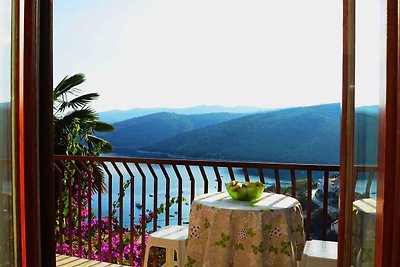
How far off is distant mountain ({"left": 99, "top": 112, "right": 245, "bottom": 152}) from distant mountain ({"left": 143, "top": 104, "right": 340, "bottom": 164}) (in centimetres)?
19

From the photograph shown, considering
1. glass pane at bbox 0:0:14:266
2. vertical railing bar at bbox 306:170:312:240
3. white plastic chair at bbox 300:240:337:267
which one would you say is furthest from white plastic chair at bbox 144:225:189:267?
glass pane at bbox 0:0:14:266

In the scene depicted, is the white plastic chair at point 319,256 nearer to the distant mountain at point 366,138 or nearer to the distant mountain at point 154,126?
the distant mountain at point 366,138

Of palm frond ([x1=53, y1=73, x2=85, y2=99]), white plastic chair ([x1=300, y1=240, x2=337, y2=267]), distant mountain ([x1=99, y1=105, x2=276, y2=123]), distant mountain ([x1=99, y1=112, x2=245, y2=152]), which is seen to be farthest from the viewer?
distant mountain ([x1=99, y1=105, x2=276, y2=123])

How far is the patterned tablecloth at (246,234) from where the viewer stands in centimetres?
249

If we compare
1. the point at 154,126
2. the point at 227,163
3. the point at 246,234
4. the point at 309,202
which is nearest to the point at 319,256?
the point at 246,234

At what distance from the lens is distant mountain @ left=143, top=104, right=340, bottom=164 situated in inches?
198

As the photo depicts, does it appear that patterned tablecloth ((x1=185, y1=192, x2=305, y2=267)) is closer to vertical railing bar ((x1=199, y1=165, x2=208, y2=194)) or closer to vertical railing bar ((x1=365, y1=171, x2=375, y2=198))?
vertical railing bar ((x1=199, y1=165, x2=208, y2=194))

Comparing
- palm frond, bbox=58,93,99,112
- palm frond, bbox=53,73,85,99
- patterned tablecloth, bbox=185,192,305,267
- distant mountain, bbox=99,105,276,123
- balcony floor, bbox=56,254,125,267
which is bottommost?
balcony floor, bbox=56,254,125,267

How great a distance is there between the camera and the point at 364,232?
43.2 inches

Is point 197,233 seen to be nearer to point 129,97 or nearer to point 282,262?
point 282,262

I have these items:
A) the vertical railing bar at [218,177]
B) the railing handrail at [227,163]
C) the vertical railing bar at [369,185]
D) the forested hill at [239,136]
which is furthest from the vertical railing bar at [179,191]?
the vertical railing bar at [369,185]

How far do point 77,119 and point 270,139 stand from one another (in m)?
2.87

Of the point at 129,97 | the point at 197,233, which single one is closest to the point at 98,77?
the point at 129,97

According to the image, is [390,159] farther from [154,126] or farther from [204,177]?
[154,126]
